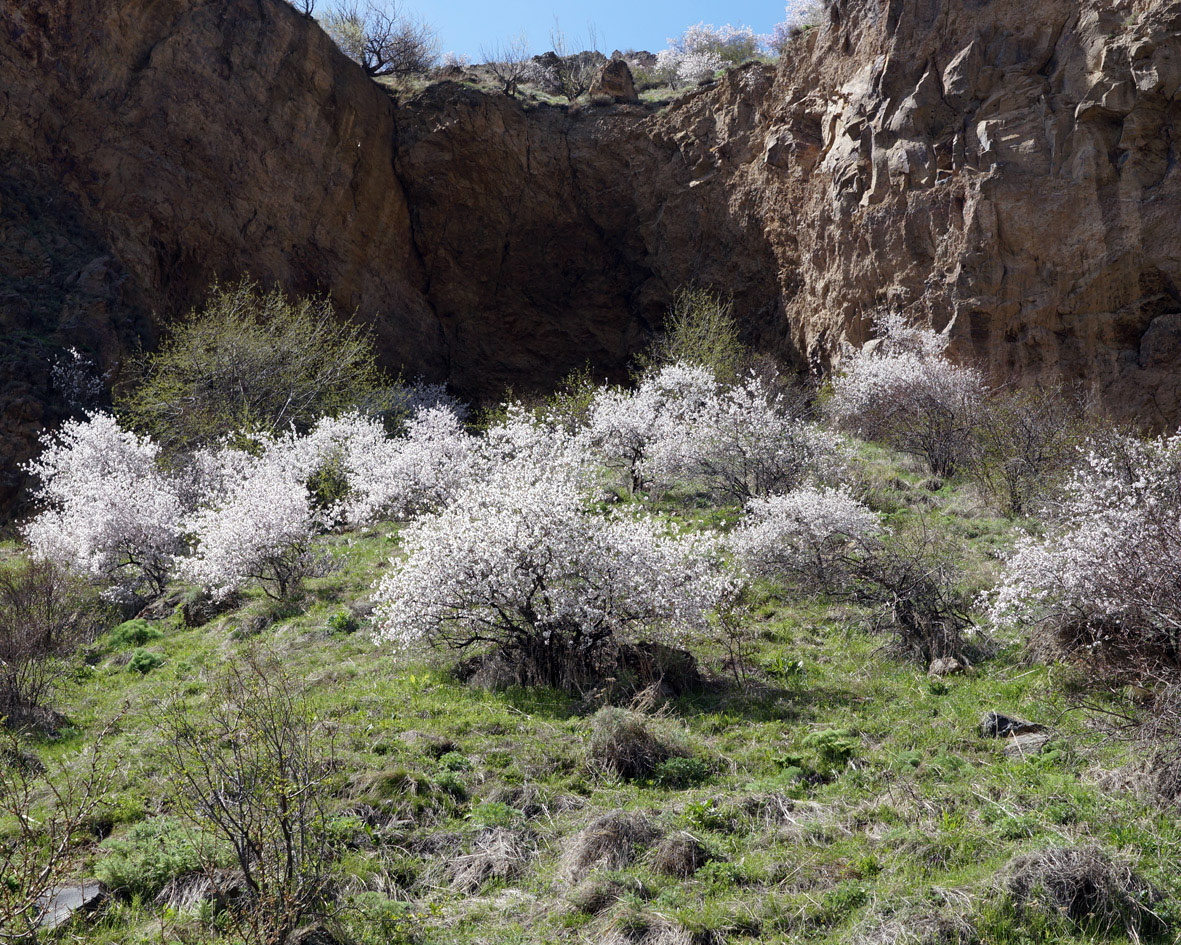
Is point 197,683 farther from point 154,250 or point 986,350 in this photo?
point 154,250

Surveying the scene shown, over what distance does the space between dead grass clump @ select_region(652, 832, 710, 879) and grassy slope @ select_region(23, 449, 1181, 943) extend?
8 centimetres

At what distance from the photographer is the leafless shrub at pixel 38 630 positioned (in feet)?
26.5

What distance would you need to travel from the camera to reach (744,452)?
15016mm

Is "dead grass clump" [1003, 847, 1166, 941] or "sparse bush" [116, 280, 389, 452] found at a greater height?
"sparse bush" [116, 280, 389, 452]

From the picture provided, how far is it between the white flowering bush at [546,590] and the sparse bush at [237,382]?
12875 mm

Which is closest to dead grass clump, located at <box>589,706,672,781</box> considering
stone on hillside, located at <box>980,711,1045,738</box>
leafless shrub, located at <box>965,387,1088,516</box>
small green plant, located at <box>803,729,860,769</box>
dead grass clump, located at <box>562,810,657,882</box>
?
dead grass clump, located at <box>562,810,657,882</box>

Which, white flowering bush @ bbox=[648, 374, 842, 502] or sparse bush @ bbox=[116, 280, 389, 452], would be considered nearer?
white flowering bush @ bbox=[648, 374, 842, 502]

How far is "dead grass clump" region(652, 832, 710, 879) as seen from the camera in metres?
5.34

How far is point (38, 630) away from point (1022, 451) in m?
15.0

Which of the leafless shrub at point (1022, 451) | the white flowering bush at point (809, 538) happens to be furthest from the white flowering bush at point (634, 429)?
the leafless shrub at point (1022, 451)

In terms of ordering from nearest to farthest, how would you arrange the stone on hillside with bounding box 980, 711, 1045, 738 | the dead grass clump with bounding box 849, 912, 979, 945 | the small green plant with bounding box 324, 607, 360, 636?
the dead grass clump with bounding box 849, 912, 979, 945 → the stone on hillside with bounding box 980, 711, 1045, 738 → the small green plant with bounding box 324, 607, 360, 636

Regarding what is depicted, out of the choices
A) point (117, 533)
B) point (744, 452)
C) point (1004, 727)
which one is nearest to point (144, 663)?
point (117, 533)

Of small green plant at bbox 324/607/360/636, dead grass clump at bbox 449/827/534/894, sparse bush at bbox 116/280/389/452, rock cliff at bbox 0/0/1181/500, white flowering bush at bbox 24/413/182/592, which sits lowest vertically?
dead grass clump at bbox 449/827/534/894

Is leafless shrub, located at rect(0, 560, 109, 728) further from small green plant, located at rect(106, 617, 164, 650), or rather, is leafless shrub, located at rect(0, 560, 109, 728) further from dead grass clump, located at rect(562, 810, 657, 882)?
dead grass clump, located at rect(562, 810, 657, 882)
